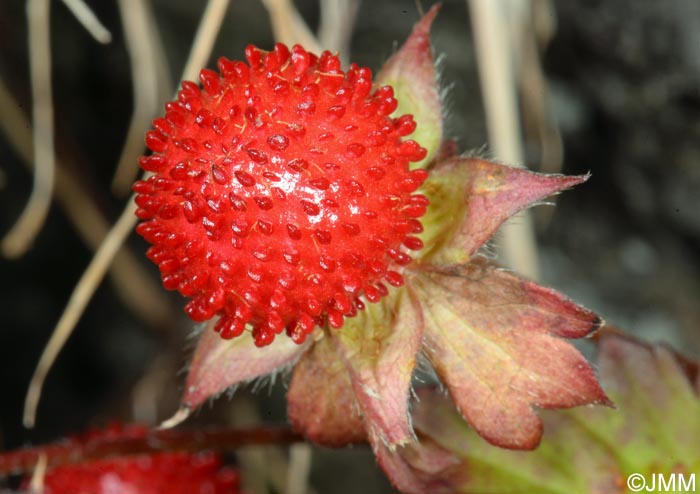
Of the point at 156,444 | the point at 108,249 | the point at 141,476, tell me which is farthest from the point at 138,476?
the point at 108,249

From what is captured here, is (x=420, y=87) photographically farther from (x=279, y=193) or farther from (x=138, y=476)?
(x=138, y=476)

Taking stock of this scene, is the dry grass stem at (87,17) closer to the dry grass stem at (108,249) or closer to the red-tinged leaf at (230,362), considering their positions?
the dry grass stem at (108,249)

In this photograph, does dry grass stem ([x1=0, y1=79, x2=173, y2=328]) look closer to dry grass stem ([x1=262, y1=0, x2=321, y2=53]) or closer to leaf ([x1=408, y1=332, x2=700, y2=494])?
dry grass stem ([x1=262, y1=0, x2=321, y2=53])

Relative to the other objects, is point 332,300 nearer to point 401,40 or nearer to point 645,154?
point 645,154

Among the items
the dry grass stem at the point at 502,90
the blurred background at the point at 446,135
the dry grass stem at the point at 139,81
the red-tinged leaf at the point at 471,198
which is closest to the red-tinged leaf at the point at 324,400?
the red-tinged leaf at the point at 471,198

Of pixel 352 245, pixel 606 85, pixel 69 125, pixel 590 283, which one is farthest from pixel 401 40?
pixel 352 245

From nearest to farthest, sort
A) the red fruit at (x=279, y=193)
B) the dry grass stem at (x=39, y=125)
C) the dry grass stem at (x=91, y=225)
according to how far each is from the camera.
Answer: the red fruit at (x=279, y=193), the dry grass stem at (x=39, y=125), the dry grass stem at (x=91, y=225)

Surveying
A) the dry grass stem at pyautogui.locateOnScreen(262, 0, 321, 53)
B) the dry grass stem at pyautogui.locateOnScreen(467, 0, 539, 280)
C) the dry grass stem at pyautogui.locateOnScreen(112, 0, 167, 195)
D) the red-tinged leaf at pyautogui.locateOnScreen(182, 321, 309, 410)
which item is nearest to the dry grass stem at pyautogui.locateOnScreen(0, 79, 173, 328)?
the dry grass stem at pyautogui.locateOnScreen(112, 0, 167, 195)
